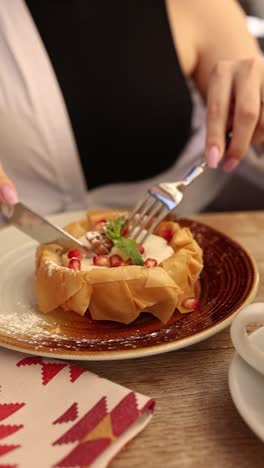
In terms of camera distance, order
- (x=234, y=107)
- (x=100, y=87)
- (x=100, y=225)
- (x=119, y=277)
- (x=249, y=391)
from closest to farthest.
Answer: (x=249, y=391)
(x=119, y=277)
(x=100, y=225)
(x=234, y=107)
(x=100, y=87)

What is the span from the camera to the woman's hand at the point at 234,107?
3.66ft

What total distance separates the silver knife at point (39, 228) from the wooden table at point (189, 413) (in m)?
0.26

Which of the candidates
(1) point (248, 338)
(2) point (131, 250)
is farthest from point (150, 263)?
(1) point (248, 338)

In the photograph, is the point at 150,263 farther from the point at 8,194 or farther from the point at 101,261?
the point at 8,194

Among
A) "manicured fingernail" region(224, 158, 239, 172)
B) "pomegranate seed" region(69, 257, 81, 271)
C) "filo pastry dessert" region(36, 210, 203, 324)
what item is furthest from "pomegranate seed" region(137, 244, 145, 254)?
"manicured fingernail" region(224, 158, 239, 172)

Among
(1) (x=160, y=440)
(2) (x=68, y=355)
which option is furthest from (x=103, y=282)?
(1) (x=160, y=440)

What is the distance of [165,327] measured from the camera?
800mm

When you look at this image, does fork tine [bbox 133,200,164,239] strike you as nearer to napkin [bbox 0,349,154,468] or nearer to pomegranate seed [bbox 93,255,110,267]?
pomegranate seed [bbox 93,255,110,267]

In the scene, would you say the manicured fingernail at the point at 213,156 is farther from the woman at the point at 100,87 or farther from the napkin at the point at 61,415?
the napkin at the point at 61,415

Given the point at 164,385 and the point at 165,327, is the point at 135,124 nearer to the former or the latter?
the point at 165,327

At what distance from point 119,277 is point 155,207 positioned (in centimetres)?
26

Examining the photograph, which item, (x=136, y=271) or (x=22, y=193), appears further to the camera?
(x=22, y=193)

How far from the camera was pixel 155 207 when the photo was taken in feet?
3.42

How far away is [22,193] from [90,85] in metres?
0.36
